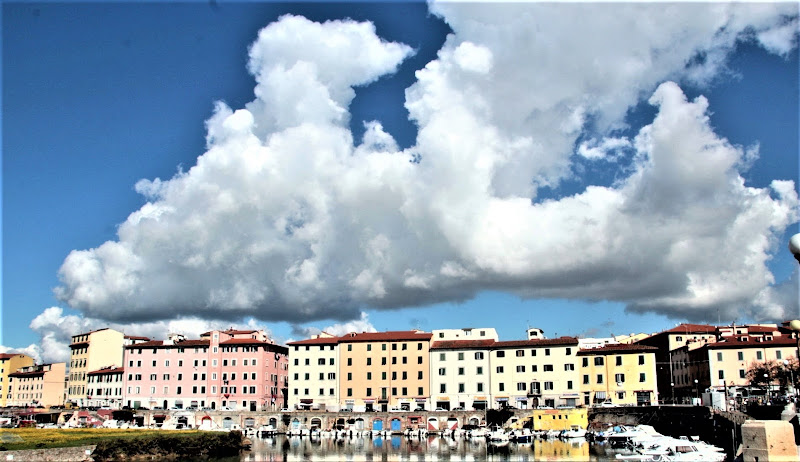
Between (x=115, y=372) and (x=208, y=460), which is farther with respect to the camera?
(x=115, y=372)

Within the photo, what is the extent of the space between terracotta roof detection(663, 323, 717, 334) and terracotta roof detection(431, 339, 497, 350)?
104 feet

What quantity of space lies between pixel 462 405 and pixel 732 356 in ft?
119

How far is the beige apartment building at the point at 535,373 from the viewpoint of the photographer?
97625 mm

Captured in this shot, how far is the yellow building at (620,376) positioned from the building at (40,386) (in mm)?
103973

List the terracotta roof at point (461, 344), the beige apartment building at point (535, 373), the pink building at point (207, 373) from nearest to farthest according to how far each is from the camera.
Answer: the beige apartment building at point (535, 373) → the terracotta roof at point (461, 344) → the pink building at point (207, 373)

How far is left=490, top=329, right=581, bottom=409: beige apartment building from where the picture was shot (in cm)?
9762

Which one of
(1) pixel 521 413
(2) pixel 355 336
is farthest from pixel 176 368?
(1) pixel 521 413

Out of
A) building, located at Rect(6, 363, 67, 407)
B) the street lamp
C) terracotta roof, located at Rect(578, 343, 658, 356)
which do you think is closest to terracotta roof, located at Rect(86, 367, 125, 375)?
building, located at Rect(6, 363, 67, 407)

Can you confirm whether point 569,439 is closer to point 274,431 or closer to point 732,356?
point 732,356

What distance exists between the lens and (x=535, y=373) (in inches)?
3907

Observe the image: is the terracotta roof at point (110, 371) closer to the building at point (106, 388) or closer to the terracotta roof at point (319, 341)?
the building at point (106, 388)

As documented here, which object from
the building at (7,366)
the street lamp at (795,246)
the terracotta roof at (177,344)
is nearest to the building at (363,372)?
the terracotta roof at (177,344)

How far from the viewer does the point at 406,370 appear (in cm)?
10331

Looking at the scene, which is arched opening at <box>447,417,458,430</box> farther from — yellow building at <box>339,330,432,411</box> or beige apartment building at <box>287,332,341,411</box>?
beige apartment building at <box>287,332,341,411</box>
